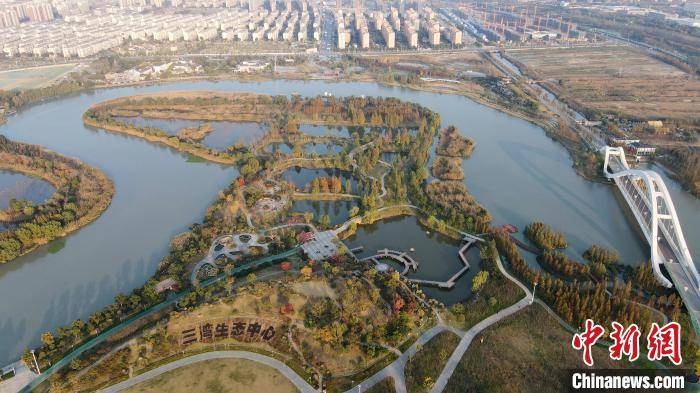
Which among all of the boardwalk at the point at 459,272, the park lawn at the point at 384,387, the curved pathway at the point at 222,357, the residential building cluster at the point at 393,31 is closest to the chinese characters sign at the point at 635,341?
the boardwalk at the point at 459,272

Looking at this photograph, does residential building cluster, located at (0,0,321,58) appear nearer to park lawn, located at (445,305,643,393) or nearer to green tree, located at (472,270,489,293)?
green tree, located at (472,270,489,293)

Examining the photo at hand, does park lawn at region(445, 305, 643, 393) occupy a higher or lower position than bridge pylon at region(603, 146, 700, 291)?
lower

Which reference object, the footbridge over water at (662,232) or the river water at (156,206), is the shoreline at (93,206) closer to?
the river water at (156,206)

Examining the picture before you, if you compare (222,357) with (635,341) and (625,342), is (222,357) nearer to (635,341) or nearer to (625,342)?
(625,342)

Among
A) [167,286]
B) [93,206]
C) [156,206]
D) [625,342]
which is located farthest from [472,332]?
[93,206]

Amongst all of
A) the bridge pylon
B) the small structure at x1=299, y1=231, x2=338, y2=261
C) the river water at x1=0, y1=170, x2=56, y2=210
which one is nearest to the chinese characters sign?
the bridge pylon

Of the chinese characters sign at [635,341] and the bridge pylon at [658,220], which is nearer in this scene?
the chinese characters sign at [635,341]
